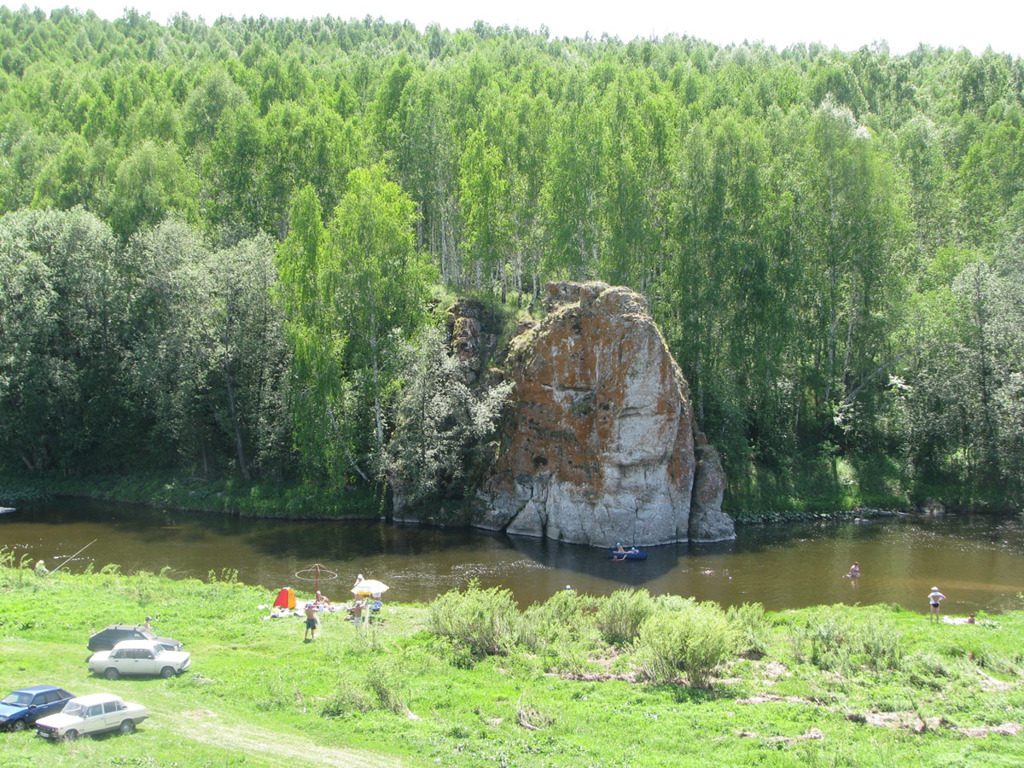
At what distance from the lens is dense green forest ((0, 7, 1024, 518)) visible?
167 ft

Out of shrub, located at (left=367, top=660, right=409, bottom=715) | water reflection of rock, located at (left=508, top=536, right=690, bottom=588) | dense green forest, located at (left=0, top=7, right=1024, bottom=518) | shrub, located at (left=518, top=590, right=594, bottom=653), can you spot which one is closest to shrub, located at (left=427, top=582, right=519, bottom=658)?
shrub, located at (left=518, top=590, right=594, bottom=653)

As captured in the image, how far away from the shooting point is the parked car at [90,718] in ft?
60.4

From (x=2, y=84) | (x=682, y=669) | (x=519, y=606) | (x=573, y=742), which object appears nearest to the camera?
(x=573, y=742)

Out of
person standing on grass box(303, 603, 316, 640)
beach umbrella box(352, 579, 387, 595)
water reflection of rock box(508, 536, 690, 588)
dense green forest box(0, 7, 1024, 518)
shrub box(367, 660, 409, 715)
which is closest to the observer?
shrub box(367, 660, 409, 715)

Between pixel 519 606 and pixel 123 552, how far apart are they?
22466mm

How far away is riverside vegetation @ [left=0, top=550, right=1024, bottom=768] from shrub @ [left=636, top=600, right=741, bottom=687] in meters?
0.06

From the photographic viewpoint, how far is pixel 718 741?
64.8ft

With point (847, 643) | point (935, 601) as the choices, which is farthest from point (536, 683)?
point (935, 601)

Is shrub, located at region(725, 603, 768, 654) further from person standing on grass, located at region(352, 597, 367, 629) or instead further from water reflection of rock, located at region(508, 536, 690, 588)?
person standing on grass, located at region(352, 597, 367, 629)

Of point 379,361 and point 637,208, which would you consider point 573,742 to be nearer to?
point 379,361

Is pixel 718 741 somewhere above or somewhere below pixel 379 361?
below

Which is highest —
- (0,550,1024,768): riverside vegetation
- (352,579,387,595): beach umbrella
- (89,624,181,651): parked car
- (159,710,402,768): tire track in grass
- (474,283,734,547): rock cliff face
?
(474,283,734,547): rock cliff face

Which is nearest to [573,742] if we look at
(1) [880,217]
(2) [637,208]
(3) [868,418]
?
(2) [637,208]

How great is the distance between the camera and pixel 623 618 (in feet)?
93.9
